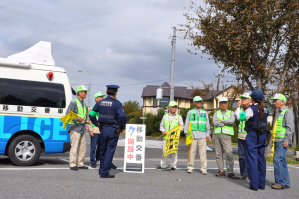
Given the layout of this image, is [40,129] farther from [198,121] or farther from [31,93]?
[198,121]

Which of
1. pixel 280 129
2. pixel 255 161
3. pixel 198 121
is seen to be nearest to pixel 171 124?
pixel 198 121

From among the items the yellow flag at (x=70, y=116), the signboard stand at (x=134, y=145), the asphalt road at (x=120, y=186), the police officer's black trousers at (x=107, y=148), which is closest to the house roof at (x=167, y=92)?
the signboard stand at (x=134, y=145)

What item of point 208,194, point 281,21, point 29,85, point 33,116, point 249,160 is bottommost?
point 208,194

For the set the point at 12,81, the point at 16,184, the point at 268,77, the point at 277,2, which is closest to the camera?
the point at 16,184

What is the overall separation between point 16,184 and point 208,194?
3529 millimetres

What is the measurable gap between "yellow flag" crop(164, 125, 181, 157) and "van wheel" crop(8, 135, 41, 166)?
3.40 metres

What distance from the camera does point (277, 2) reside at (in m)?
14.4

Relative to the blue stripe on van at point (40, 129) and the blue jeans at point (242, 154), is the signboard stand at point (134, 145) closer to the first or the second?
the blue stripe on van at point (40, 129)

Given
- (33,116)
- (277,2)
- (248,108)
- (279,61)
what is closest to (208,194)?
(248,108)

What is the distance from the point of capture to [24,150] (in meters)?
A: 8.21

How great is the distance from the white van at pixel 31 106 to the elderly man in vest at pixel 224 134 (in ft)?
13.4

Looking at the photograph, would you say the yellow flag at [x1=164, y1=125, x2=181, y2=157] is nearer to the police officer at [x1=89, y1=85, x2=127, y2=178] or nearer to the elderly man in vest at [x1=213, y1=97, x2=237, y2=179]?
the elderly man in vest at [x1=213, y1=97, x2=237, y2=179]

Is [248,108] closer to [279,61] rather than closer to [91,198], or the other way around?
[91,198]

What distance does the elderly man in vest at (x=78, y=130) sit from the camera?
7.93 meters
